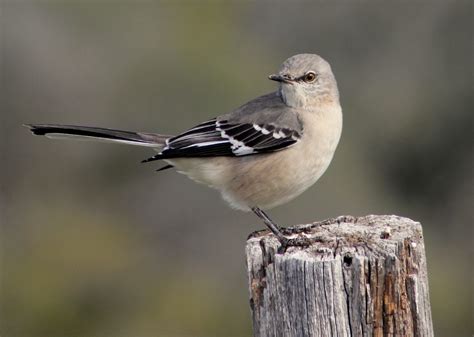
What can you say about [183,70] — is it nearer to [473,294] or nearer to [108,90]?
[108,90]

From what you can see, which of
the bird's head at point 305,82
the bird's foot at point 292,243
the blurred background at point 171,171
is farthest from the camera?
the blurred background at point 171,171

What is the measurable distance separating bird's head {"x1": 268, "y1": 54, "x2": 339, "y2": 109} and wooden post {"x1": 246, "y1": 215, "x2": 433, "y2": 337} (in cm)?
236

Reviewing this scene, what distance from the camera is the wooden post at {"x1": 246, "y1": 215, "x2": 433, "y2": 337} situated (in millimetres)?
5008

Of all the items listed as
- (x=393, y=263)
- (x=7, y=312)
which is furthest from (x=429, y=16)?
(x=393, y=263)

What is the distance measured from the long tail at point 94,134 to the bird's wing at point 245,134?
148mm

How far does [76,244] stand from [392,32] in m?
10.3

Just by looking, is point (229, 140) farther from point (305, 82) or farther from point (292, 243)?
point (292, 243)

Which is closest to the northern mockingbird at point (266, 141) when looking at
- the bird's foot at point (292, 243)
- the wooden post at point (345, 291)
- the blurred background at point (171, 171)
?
the bird's foot at point (292, 243)

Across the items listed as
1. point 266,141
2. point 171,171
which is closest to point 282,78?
point 266,141

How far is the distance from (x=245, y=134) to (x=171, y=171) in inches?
211

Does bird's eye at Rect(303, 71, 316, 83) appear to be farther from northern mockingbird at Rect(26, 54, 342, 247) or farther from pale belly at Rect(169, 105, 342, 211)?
pale belly at Rect(169, 105, 342, 211)

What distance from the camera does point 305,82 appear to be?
750 centimetres

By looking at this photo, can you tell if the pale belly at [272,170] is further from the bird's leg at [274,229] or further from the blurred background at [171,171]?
the blurred background at [171,171]

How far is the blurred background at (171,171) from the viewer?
11492 mm
